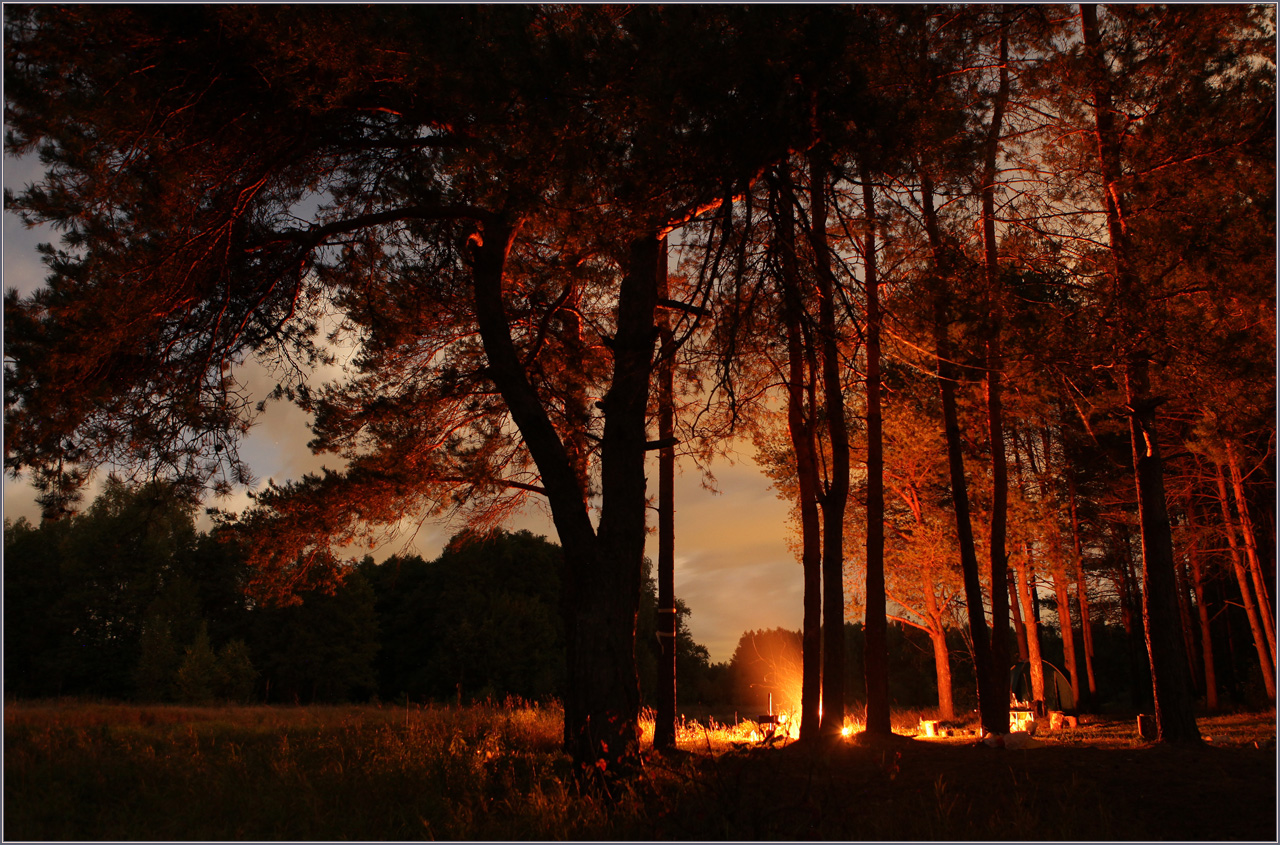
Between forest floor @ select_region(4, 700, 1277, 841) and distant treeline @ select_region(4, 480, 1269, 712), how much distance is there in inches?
745

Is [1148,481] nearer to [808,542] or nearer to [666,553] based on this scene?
[808,542]

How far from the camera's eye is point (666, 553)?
11.1 metres

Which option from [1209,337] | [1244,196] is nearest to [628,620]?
[1209,337]

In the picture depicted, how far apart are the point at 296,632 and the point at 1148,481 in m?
36.8

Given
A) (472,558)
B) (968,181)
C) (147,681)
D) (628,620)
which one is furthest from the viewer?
(472,558)

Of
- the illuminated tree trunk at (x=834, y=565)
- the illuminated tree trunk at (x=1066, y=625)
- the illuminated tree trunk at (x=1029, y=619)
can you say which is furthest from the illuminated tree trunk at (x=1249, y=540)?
the illuminated tree trunk at (x=834, y=565)

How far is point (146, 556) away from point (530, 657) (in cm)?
1842

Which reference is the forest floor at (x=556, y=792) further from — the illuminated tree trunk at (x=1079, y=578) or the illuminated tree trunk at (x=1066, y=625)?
the illuminated tree trunk at (x=1079, y=578)

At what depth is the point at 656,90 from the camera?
557 centimetres

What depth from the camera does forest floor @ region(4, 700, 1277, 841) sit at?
528 cm

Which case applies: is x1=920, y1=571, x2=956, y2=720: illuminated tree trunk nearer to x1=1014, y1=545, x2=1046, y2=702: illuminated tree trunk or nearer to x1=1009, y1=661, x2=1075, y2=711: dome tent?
x1=1014, y1=545, x2=1046, y2=702: illuminated tree trunk

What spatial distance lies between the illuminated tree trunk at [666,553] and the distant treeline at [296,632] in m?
16.5

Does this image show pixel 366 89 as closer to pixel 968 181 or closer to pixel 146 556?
pixel 968 181

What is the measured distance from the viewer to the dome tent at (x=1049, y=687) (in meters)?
20.8
